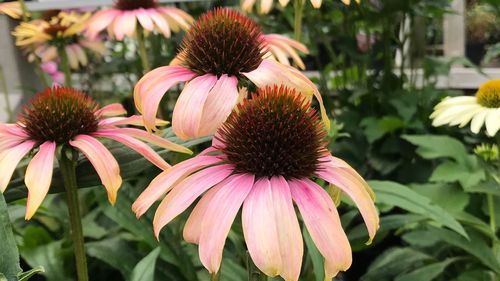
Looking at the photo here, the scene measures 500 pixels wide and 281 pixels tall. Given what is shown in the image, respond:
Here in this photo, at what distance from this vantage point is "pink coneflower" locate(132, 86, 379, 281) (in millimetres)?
382

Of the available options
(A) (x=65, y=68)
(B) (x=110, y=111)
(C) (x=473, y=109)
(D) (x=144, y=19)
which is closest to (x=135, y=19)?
(D) (x=144, y=19)

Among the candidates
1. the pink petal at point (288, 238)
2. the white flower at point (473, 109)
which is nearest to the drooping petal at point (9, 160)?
the pink petal at point (288, 238)

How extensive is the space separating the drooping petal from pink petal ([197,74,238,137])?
0.14 m

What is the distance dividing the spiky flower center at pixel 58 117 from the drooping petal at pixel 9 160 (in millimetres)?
21

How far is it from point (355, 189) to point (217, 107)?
11cm

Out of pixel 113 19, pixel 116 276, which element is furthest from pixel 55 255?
pixel 113 19

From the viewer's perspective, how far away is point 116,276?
38.2 inches

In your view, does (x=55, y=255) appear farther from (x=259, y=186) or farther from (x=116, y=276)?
(x=259, y=186)

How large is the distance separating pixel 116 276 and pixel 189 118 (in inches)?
22.8

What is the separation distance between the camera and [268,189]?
422mm

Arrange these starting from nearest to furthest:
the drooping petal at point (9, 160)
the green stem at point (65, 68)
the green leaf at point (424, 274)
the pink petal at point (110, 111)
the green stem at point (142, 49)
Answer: the drooping petal at point (9, 160)
the pink petal at point (110, 111)
the green leaf at point (424, 274)
the green stem at point (142, 49)
the green stem at point (65, 68)

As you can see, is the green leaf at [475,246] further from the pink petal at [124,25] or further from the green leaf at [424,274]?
the pink petal at [124,25]

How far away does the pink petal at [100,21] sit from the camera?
3.22 feet

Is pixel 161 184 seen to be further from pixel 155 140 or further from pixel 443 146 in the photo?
pixel 443 146
